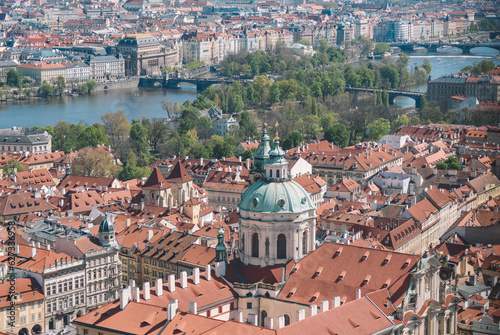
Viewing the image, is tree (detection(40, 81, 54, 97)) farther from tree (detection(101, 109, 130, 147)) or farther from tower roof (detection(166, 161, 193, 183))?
tower roof (detection(166, 161, 193, 183))

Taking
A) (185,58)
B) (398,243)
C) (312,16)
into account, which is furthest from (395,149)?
(312,16)

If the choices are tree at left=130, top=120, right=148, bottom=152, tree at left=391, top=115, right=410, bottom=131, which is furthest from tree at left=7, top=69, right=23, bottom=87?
tree at left=391, top=115, right=410, bottom=131

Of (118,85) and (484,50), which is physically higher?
(484,50)

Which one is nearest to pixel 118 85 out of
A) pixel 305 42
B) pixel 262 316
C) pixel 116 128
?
pixel 305 42

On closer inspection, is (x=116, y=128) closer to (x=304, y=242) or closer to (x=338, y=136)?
(x=338, y=136)

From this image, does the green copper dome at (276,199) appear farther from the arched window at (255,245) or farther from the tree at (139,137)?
the tree at (139,137)

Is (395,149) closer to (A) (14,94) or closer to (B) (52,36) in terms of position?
(A) (14,94)
